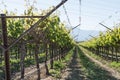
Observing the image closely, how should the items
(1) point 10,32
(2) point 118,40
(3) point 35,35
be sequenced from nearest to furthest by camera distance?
1. (3) point 35,35
2. (1) point 10,32
3. (2) point 118,40

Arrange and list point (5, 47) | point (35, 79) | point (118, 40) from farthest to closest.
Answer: point (118, 40) < point (35, 79) < point (5, 47)

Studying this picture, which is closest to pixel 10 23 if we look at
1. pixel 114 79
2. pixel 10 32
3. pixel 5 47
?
pixel 10 32

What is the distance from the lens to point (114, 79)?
1043 inches

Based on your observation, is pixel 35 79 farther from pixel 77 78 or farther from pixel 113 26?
pixel 113 26

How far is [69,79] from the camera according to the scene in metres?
25.8

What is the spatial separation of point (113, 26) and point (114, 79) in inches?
892

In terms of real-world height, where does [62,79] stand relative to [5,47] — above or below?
below

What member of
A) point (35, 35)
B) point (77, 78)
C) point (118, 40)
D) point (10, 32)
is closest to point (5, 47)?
point (35, 35)

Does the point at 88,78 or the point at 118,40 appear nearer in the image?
the point at 88,78

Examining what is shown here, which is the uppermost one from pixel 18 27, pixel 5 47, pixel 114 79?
pixel 18 27

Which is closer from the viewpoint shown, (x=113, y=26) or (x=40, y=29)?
(x=40, y=29)

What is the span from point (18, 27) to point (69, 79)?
48.8 ft

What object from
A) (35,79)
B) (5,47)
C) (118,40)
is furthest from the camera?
(118,40)

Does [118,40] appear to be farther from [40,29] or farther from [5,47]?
[5,47]
